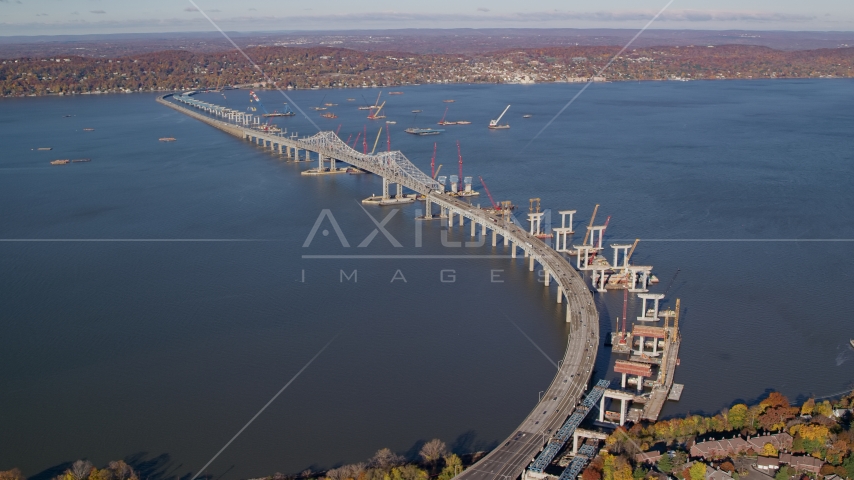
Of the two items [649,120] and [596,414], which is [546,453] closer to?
[596,414]

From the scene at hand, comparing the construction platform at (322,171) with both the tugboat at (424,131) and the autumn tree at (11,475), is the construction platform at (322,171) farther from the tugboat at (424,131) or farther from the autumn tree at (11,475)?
the autumn tree at (11,475)

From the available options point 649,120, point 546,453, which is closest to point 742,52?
point 649,120

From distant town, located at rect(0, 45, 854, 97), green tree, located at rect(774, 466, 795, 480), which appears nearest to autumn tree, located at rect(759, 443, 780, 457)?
green tree, located at rect(774, 466, 795, 480)

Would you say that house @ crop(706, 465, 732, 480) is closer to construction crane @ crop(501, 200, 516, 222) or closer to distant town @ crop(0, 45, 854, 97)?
construction crane @ crop(501, 200, 516, 222)

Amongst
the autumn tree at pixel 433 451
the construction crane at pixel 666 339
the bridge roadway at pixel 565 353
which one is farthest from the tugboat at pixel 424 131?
the autumn tree at pixel 433 451

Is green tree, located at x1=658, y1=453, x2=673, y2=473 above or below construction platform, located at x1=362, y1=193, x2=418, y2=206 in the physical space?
below

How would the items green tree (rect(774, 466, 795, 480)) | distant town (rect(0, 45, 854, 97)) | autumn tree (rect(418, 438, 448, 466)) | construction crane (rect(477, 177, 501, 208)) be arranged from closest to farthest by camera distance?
green tree (rect(774, 466, 795, 480)) → autumn tree (rect(418, 438, 448, 466)) → construction crane (rect(477, 177, 501, 208)) → distant town (rect(0, 45, 854, 97))
